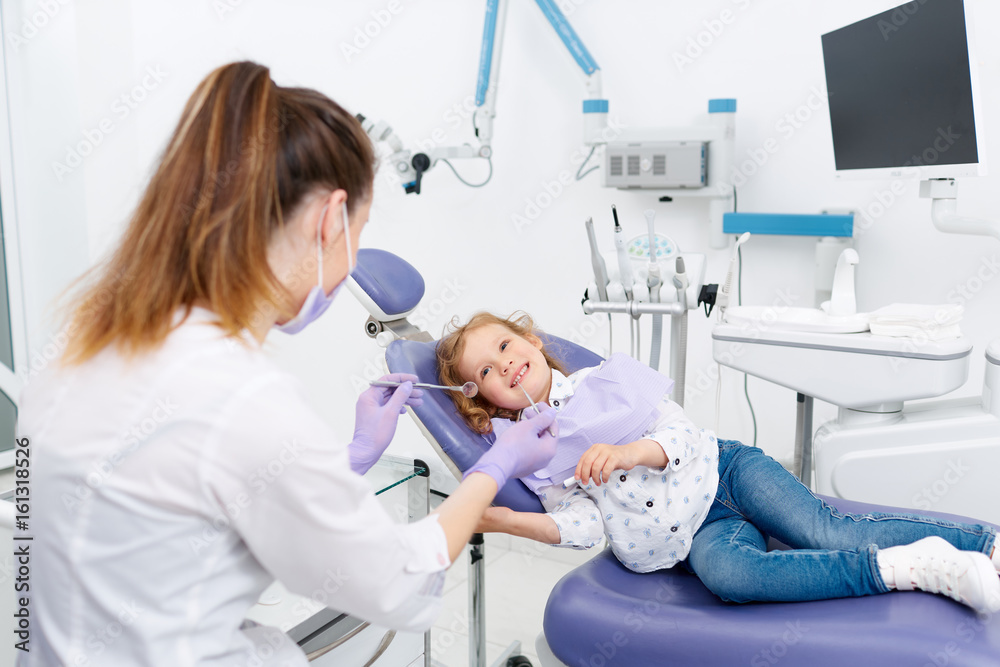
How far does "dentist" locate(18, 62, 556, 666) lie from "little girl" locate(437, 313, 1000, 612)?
573 mm

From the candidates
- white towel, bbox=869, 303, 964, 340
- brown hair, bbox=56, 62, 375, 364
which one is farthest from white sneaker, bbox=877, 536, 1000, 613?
brown hair, bbox=56, 62, 375, 364

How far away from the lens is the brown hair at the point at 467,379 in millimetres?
1570

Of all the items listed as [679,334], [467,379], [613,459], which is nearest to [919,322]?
[679,334]

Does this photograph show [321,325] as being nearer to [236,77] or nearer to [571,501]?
[571,501]

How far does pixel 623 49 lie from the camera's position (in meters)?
2.49

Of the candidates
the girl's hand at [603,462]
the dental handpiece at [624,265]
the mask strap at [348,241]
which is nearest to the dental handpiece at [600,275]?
the dental handpiece at [624,265]

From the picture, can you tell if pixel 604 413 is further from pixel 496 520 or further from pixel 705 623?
pixel 705 623

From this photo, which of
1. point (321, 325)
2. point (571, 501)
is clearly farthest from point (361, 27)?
point (571, 501)

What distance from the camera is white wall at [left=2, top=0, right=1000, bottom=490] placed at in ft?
7.38

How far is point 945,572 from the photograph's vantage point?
1.18 meters

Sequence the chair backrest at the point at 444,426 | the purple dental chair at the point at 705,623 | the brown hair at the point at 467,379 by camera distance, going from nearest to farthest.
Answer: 1. the purple dental chair at the point at 705,623
2. the chair backrest at the point at 444,426
3. the brown hair at the point at 467,379

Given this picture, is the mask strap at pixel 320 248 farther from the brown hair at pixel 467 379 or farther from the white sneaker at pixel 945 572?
the white sneaker at pixel 945 572

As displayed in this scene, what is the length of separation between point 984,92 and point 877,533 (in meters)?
1.30

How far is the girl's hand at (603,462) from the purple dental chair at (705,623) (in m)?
0.17
